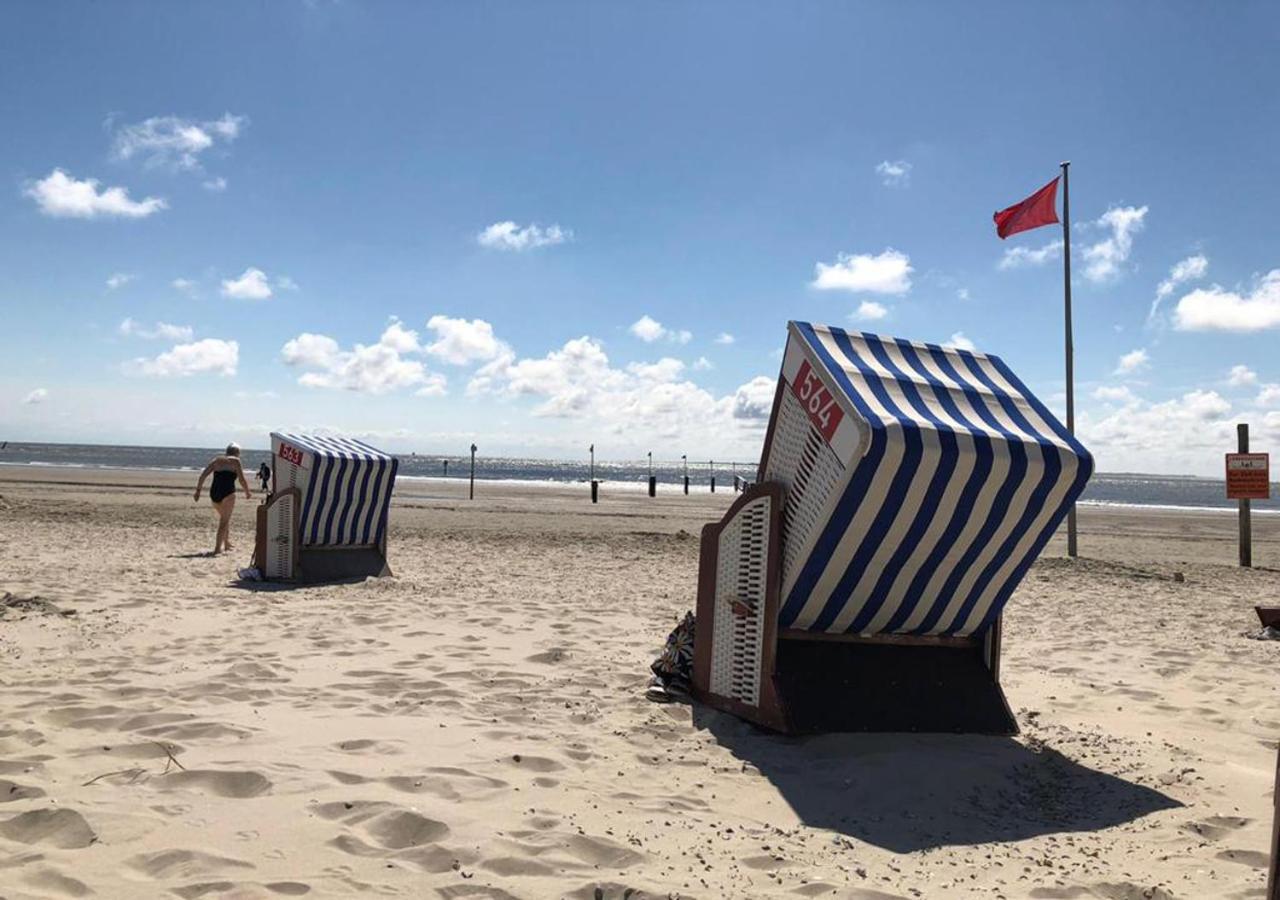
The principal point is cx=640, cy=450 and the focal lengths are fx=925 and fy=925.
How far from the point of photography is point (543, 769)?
4.05 metres

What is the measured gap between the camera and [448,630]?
7160mm

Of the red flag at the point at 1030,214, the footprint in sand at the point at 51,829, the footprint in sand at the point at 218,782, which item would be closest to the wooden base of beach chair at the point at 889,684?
the footprint in sand at the point at 218,782

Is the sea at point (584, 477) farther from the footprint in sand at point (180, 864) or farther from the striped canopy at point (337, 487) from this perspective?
the footprint in sand at point (180, 864)

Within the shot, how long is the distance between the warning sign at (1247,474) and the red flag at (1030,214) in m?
4.89

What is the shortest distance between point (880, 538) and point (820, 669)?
885 millimetres

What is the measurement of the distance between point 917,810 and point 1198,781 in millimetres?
1407

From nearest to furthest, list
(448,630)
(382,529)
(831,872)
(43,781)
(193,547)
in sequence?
1. (831,872)
2. (43,781)
3. (448,630)
4. (382,529)
5. (193,547)

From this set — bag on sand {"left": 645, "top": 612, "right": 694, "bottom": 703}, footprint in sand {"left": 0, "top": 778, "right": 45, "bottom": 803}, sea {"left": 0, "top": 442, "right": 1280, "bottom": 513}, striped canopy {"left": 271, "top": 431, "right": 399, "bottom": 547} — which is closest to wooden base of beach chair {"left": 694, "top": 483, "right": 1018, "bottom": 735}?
bag on sand {"left": 645, "top": 612, "right": 694, "bottom": 703}

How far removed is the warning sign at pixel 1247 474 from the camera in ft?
47.5

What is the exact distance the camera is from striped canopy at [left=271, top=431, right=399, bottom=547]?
9797mm

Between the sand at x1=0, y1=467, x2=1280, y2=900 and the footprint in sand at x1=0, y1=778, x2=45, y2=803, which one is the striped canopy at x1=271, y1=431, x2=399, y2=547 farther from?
the footprint in sand at x1=0, y1=778, x2=45, y2=803

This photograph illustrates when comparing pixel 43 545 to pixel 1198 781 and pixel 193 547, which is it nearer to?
pixel 193 547

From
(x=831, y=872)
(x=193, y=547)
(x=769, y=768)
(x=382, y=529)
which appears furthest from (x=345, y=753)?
(x=193, y=547)

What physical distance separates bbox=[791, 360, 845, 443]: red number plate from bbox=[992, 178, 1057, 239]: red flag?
1162 cm
